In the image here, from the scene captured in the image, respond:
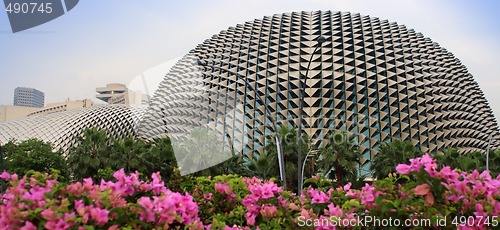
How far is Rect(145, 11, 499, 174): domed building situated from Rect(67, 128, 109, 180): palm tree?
1364 cm

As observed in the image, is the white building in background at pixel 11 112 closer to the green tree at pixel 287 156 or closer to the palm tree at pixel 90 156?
the palm tree at pixel 90 156

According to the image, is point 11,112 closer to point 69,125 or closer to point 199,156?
point 69,125

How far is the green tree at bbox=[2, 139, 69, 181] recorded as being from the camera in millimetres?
42062

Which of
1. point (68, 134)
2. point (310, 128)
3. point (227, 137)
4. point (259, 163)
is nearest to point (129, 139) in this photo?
point (259, 163)

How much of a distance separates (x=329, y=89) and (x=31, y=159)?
2944 centimetres

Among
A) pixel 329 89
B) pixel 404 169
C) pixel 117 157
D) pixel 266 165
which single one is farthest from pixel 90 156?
pixel 404 169

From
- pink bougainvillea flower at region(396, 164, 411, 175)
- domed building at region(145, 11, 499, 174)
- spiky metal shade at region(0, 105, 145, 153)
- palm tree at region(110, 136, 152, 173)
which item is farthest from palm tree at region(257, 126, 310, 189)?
spiky metal shade at region(0, 105, 145, 153)

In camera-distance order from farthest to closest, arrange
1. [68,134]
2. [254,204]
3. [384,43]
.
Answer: [68,134], [384,43], [254,204]

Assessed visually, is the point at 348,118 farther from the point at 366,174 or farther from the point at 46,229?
the point at 46,229

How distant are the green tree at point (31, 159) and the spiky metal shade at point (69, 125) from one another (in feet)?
32.7

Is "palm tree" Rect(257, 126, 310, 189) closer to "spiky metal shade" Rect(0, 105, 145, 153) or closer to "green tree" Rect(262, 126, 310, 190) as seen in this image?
"green tree" Rect(262, 126, 310, 190)

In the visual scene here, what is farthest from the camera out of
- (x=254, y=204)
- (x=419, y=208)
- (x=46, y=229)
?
(x=254, y=204)

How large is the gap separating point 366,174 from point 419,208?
41.3 meters

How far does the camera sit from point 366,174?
4419 centimetres
